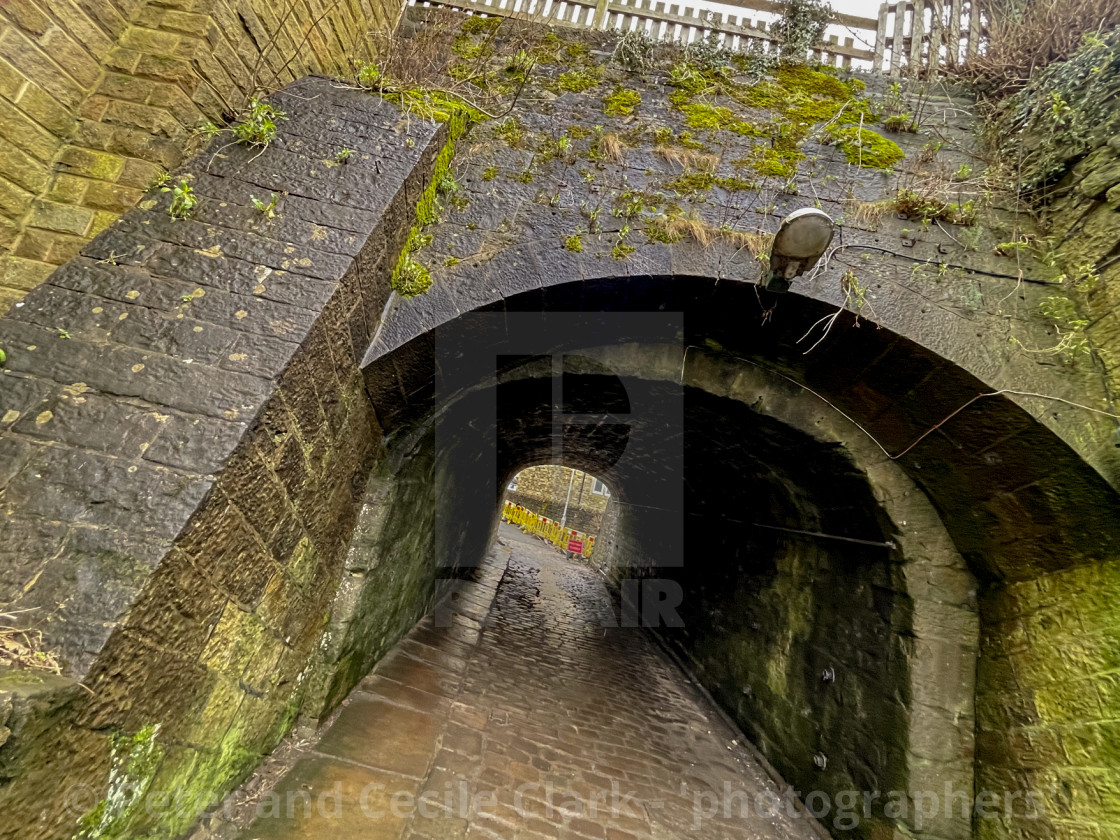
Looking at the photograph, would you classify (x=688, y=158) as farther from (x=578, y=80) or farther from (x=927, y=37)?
(x=927, y=37)

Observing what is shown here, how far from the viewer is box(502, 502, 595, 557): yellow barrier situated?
16984 mm

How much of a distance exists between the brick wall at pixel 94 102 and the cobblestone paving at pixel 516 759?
2387mm

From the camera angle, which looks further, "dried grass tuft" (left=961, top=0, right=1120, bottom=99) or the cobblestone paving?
"dried grass tuft" (left=961, top=0, right=1120, bottom=99)

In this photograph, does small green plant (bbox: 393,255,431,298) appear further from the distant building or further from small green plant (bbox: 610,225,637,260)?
the distant building

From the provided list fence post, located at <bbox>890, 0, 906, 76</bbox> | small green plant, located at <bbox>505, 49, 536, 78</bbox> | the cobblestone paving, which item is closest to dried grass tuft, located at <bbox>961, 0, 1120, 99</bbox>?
fence post, located at <bbox>890, 0, 906, 76</bbox>

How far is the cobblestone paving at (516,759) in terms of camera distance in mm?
2246

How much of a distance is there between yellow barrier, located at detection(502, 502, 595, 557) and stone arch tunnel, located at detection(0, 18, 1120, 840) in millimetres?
A: 12696

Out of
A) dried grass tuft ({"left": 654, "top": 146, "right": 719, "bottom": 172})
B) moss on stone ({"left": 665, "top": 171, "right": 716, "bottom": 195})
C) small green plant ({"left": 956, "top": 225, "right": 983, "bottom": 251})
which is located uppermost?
dried grass tuft ({"left": 654, "top": 146, "right": 719, "bottom": 172})

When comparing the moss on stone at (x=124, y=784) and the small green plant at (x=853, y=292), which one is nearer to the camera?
the moss on stone at (x=124, y=784)

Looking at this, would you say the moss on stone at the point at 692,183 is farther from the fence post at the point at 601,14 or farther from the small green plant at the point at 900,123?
the fence post at the point at 601,14

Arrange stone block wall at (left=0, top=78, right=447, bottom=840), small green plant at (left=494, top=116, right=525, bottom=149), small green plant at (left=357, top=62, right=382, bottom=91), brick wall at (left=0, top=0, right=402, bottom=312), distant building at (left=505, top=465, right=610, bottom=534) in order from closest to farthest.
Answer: stone block wall at (left=0, top=78, right=447, bottom=840) < brick wall at (left=0, top=0, right=402, bottom=312) < small green plant at (left=357, top=62, right=382, bottom=91) < small green plant at (left=494, top=116, right=525, bottom=149) < distant building at (left=505, top=465, right=610, bottom=534)

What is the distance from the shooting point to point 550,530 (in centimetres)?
1838

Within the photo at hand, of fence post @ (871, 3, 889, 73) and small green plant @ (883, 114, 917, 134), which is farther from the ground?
fence post @ (871, 3, 889, 73)

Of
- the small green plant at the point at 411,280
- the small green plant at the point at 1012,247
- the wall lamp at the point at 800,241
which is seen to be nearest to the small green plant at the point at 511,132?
the small green plant at the point at 411,280
